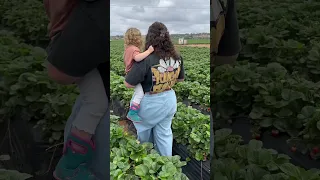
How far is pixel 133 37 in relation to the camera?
1.05 meters

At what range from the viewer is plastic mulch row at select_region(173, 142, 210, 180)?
1.16 metres

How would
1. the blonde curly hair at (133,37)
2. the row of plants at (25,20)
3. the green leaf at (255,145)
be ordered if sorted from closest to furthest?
the blonde curly hair at (133,37)
the row of plants at (25,20)
the green leaf at (255,145)

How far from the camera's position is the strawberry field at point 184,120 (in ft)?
3.61

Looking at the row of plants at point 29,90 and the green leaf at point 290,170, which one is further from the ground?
the row of plants at point 29,90

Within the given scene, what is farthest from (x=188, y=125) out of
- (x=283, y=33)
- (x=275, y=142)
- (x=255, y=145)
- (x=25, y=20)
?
(x=283, y=33)

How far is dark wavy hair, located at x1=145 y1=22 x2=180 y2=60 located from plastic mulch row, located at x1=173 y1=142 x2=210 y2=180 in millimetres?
276

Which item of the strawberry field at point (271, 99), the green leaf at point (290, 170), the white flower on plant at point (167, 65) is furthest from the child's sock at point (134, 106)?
the green leaf at point (290, 170)

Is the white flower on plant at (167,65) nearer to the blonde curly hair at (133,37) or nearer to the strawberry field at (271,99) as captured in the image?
the blonde curly hair at (133,37)

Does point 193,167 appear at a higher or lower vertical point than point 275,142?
higher

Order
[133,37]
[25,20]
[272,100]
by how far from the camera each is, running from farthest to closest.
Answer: [272,100], [25,20], [133,37]

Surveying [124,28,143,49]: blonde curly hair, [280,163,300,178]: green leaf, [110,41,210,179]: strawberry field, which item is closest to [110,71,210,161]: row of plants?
[110,41,210,179]: strawberry field

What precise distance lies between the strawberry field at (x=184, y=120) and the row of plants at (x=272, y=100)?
0.71 meters

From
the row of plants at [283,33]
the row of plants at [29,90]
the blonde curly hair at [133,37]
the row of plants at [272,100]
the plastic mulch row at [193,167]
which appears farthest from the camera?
the row of plants at [283,33]

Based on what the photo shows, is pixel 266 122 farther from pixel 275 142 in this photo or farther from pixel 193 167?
pixel 193 167
